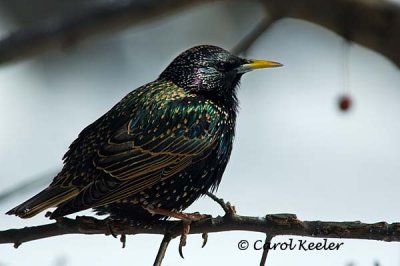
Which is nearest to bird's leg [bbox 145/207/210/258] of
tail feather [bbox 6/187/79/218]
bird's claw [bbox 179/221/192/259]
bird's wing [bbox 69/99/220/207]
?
bird's claw [bbox 179/221/192/259]

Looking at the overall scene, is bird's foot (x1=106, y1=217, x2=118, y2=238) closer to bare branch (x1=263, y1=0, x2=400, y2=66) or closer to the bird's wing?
the bird's wing

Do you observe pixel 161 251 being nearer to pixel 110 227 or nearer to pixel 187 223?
pixel 187 223

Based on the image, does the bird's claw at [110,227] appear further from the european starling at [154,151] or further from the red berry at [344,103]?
the red berry at [344,103]

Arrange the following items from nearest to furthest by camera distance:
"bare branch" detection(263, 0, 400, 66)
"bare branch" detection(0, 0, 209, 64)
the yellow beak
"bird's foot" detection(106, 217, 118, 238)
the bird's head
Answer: "bird's foot" detection(106, 217, 118, 238)
the yellow beak
the bird's head
"bare branch" detection(0, 0, 209, 64)
"bare branch" detection(263, 0, 400, 66)

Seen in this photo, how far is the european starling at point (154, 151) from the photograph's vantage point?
488 centimetres

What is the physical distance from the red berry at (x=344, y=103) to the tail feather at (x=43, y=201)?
2.41m

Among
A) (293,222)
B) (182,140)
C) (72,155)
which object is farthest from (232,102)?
(293,222)

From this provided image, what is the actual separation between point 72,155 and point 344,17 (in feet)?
7.38

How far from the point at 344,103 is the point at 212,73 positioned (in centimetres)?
158

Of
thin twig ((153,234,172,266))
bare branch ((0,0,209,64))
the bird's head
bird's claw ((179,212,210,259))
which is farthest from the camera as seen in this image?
bare branch ((0,0,209,64))

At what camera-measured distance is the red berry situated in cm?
679

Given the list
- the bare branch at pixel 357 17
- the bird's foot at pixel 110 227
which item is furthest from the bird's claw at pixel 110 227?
the bare branch at pixel 357 17

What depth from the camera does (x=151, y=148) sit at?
507cm

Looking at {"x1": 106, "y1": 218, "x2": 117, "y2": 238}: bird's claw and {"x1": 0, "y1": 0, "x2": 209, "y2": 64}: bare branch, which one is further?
{"x1": 0, "y1": 0, "x2": 209, "y2": 64}: bare branch
